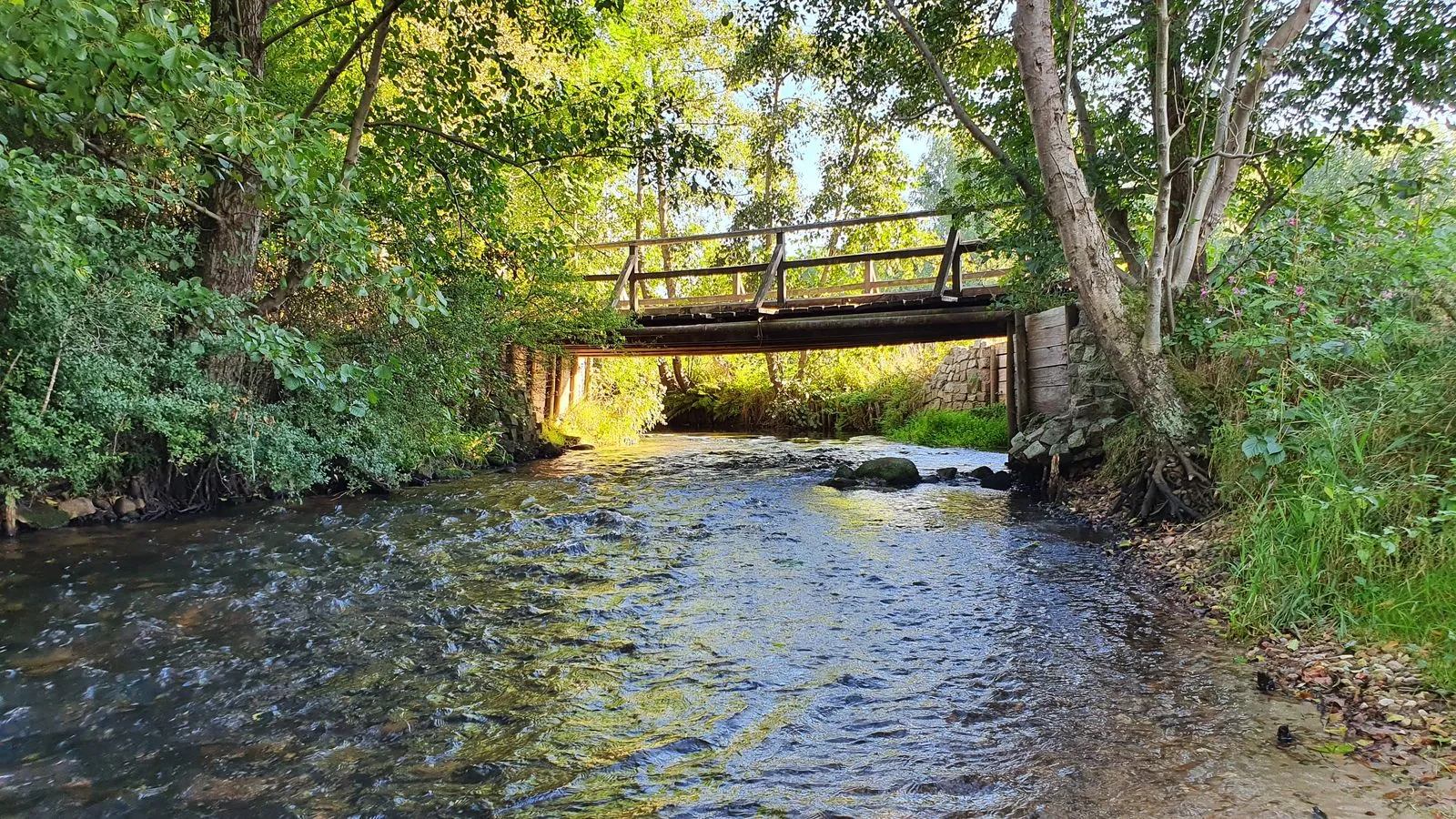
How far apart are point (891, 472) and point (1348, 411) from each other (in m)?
7.49

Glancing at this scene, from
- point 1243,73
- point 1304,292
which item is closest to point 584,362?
point 1243,73

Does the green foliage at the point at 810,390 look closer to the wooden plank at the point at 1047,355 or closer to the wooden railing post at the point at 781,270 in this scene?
the wooden railing post at the point at 781,270

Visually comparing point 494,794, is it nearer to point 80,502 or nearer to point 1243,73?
point 80,502

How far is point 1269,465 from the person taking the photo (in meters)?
5.19

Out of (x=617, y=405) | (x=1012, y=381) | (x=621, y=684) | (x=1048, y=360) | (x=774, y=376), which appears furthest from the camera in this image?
(x=774, y=376)

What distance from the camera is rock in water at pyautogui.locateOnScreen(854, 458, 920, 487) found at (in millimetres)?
11961

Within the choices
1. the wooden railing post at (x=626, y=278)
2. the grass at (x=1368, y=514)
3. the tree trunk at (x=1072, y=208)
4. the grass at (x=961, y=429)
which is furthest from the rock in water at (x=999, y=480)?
the wooden railing post at (x=626, y=278)

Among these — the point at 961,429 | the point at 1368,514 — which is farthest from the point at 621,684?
the point at 961,429

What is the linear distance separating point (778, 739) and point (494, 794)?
1235 millimetres

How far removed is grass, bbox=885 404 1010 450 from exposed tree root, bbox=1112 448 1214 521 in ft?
30.3

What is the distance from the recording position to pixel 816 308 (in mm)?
14312

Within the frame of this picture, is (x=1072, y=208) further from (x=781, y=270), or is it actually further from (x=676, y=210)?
(x=781, y=270)

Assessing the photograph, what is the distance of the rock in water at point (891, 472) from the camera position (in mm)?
11961

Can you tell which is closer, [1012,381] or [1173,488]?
[1173,488]
